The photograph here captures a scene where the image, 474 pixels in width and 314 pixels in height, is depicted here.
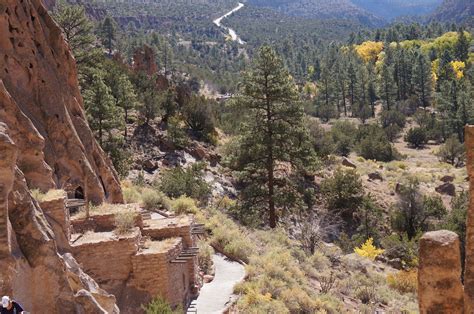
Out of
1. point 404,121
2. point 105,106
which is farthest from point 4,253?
point 404,121

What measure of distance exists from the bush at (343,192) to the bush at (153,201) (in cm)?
1521

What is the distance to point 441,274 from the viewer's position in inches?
320

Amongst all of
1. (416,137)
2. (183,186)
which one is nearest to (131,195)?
(183,186)

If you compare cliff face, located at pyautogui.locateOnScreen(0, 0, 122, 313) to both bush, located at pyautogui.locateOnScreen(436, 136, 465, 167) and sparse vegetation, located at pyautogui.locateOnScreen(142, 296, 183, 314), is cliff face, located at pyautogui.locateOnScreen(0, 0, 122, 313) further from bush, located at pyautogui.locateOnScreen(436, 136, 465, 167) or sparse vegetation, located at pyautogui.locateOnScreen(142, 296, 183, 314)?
bush, located at pyautogui.locateOnScreen(436, 136, 465, 167)

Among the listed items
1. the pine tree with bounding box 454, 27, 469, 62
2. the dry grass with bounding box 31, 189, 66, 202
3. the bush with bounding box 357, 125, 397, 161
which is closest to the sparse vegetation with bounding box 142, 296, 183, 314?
the dry grass with bounding box 31, 189, 66, 202

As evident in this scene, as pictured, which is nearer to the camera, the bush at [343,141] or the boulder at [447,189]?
the boulder at [447,189]

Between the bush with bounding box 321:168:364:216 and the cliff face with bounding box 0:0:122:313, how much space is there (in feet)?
60.4

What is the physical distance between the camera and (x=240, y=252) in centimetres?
1798

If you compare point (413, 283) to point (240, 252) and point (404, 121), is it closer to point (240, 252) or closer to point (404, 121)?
point (240, 252)

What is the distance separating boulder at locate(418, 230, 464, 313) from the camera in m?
8.11

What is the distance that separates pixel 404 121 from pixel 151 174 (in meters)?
49.2

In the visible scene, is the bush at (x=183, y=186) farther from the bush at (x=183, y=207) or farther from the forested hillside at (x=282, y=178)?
the bush at (x=183, y=207)

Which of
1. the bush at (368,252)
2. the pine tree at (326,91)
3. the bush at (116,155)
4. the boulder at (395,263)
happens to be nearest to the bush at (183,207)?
the bush at (116,155)

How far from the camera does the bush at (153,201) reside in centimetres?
2017
